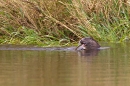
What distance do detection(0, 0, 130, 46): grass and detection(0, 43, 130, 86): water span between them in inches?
86.2

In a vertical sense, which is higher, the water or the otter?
the water

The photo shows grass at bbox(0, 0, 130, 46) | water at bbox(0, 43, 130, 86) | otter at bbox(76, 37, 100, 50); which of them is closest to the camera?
water at bbox(0, 43, 130, 86)

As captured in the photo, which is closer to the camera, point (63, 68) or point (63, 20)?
point (63, 68)

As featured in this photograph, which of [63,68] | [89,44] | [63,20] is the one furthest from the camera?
[63,20]

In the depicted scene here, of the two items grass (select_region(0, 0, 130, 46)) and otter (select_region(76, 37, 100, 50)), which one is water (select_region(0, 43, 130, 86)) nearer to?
otter (select_region(76, 37, 100, 50))

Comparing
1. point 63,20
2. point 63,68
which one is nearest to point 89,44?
point 63,20

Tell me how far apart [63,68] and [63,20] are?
648 cm

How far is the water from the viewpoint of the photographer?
265 inches

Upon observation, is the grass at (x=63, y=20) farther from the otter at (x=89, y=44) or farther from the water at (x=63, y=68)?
the water at (x=63, y=68)

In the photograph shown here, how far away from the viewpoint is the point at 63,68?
8148 millimetres

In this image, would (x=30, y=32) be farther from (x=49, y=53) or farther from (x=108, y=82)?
(x=108, y=82)

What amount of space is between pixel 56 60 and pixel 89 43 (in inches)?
116

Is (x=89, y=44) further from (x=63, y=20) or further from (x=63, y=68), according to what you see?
(x=63, y=68)

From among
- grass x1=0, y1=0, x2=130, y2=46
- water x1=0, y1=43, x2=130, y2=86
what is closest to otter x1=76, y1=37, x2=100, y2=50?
water x1=0, y1=43, x2=130, y2=86
